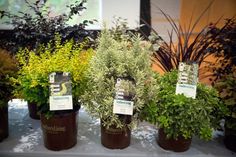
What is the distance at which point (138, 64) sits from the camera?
4.79 ft

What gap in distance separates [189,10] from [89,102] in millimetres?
2545

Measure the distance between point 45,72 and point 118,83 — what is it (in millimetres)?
368

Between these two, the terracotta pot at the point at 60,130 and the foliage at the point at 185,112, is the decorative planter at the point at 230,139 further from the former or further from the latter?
the terracotta pot at the point at 60,130

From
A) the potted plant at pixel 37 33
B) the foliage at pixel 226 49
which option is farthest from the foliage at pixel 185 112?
the potted plant at pixel 37 33

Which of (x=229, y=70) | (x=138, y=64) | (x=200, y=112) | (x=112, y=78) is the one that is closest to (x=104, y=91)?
(x=112, y=78)

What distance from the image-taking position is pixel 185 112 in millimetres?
1414

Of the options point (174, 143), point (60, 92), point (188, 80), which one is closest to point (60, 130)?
point (60, 92)

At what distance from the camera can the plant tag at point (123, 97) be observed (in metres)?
1.42

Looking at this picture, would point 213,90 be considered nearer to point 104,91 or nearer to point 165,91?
point 165,91

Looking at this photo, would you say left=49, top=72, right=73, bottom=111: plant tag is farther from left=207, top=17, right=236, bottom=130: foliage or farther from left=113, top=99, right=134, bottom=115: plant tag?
left=207, top=17, right=236, bottom=130: foliage

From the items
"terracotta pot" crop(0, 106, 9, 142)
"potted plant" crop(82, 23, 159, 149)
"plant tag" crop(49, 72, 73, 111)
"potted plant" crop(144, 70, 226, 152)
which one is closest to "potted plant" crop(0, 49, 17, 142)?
"terracotta pot" crop(0, 106, 9, 142)

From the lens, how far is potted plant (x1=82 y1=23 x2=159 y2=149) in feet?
4.68

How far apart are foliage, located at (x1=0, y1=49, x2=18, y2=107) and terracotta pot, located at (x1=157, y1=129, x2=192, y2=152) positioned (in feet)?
2.80

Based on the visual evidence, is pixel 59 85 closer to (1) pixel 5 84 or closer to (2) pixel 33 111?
(1) pixel 5 84
